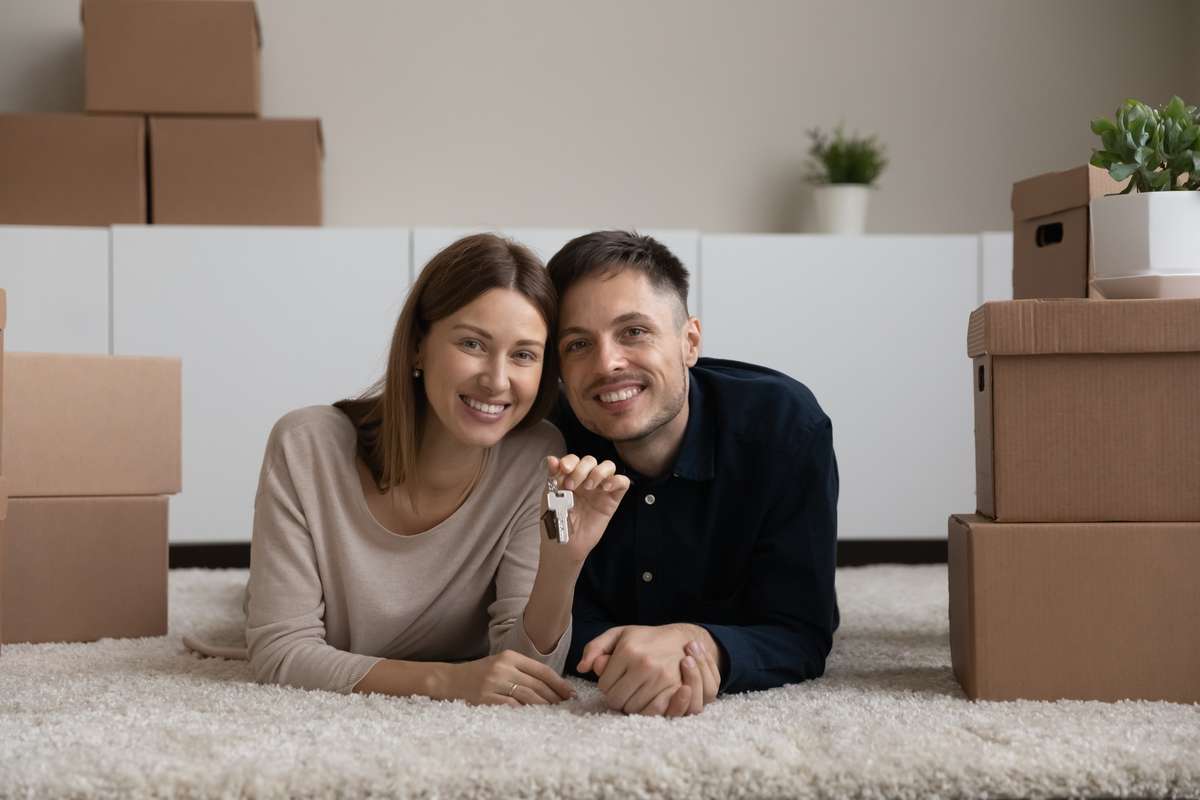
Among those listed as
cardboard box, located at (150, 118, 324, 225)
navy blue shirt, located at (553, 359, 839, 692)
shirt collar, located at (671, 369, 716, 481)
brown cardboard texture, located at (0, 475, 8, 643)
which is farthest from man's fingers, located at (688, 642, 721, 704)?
cardboard box, located at (150, 118, 324, 225)

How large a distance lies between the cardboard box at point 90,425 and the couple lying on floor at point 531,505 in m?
0.50

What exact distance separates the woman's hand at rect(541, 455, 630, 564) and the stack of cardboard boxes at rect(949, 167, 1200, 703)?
425 mm

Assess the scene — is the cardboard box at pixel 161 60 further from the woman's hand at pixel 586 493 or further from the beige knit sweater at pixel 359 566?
the woman's hand at pixel 586 493

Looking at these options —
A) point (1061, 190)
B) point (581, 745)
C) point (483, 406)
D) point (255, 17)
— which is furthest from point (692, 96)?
point (581, 745)

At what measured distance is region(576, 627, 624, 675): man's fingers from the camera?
1.29 metres

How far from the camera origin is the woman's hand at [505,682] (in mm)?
1318

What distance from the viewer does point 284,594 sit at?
55.7 inches

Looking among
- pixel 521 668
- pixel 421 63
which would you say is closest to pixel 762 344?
pixel 421 63

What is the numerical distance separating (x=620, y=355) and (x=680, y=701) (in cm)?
43

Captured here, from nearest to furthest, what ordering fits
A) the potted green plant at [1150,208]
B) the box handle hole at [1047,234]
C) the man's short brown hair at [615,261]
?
1. the potted green plant at [1150,208]
2. the man's short brown hair at [615,261]
3. the box handle hole at [1047,234]

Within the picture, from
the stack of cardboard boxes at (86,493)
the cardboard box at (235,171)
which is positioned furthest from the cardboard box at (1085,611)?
the cardboard box at (235,171)

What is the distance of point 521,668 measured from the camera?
1337 millimetres

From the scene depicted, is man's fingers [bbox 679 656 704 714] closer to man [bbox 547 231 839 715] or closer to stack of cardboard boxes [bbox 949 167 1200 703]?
man [bbox 547 231 839 715]

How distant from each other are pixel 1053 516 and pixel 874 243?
171 centimetres
